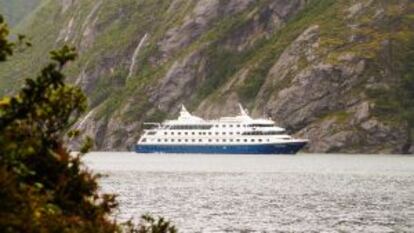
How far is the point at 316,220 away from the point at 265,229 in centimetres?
868

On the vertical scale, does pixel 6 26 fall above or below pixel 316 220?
below

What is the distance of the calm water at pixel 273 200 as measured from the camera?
7319 centimetres

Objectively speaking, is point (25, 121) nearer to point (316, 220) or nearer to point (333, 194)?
point (316, 220)

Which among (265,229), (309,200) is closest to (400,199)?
(309,200)

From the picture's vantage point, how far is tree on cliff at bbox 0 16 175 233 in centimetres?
1752

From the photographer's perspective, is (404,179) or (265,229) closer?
(265,229)

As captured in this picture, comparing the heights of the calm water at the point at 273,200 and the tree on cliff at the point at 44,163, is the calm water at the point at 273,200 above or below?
above

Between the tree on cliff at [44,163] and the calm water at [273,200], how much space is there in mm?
28720

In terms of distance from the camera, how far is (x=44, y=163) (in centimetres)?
2028

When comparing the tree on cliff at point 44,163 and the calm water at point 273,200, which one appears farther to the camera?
the calm water at point 273,200

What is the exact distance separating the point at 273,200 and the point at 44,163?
264 feet

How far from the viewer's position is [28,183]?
19.8 metres

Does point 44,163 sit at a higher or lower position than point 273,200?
lower

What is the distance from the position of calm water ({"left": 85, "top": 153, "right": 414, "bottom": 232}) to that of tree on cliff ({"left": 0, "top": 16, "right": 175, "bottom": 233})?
28720 millimetres
